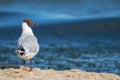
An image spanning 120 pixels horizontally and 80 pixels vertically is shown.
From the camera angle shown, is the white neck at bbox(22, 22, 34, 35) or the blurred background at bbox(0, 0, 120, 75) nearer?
the white neck at bbox(22, 22, 34, 35)

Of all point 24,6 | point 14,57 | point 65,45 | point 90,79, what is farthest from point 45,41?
point 90,79

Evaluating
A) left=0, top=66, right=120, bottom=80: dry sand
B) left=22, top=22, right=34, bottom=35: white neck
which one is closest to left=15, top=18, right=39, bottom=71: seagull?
left=22, top=22, right=34, bottom=35: white neck

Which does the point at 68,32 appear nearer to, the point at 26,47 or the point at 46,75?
the point at 46,75

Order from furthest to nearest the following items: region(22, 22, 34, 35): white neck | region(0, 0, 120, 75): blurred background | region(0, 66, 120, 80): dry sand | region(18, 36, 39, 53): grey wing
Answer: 1. region(0, 0, 120, 75): blurred background
2. region(22, 22, 34, 35): white neck
3. region(18, 36, 39, 53): grey wing
4. region(0, 66, 120, 80): dry sand

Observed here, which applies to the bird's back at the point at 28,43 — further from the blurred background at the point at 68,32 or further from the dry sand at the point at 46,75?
the blurred background at the point at 68,32

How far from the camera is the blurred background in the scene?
685 inches

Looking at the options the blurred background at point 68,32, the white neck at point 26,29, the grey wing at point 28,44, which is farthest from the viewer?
the blurred background at point 68,32

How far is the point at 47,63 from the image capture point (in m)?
17.2

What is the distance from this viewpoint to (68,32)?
22500 mm

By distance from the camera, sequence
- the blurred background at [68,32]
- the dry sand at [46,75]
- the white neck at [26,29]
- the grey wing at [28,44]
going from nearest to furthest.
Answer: the dry sand at [46,75] → the grey wing at [28,44] → the white neck at [26,29] → the blurred background at [68,32]

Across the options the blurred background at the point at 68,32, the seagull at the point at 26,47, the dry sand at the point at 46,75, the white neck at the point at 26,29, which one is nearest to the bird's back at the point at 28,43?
the seagull at the point at 26,47

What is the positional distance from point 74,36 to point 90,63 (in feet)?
16.2

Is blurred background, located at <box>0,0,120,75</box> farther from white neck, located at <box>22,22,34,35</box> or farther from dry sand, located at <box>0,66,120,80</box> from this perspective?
dry sand, located at <box>0,66,120,80</box>

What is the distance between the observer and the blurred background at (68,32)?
1741 cm
